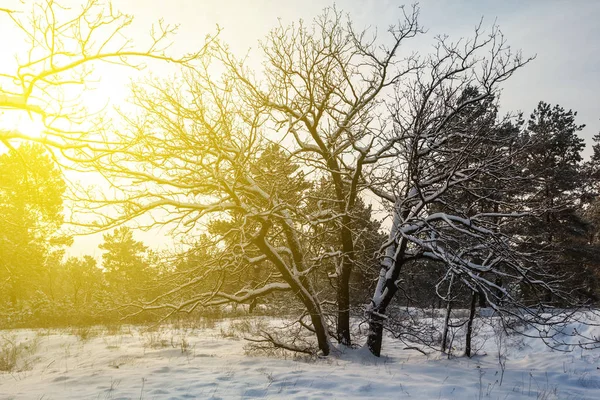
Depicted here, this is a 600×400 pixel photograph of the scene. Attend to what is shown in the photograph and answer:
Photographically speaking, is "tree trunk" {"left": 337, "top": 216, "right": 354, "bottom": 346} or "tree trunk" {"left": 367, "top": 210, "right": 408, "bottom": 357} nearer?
"tree trunk" {"left": 367, "top": 210, "right": 408, "bottom": 357}

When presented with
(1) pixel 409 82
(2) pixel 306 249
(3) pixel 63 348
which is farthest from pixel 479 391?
(3) pixel 63 348

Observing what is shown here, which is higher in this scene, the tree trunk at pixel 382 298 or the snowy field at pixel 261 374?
the tree trunk at pixel 382 298

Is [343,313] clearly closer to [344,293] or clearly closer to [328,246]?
[344,293]

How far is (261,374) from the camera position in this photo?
20.7ft

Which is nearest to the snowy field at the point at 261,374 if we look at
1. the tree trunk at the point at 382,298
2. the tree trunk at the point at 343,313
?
the tree trunk at the point at 382,298

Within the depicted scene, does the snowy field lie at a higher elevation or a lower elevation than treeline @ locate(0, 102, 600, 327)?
lower

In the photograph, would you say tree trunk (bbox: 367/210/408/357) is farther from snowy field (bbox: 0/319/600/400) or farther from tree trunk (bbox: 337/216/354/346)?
tree trunk (bbox: 337/216/354/346)

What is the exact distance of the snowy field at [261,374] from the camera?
5.34 metres

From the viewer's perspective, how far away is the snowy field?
210 inches

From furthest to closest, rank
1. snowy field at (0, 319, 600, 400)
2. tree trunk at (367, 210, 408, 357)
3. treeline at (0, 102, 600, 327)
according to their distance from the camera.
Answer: treeline at (0, 102, 600, 327) < tree trunk at (367, 210, 408, 357) < snowy field at (0, 319, 600, 400)

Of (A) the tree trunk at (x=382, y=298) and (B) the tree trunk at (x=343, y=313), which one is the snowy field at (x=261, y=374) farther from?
(B) the tree trunk at (x=343, y=313)

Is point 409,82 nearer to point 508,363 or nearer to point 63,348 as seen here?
point 508,363

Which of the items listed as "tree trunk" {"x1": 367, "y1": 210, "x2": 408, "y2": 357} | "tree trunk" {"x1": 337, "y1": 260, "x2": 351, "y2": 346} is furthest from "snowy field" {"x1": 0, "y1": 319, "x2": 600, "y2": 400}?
"tree trunk" {"x1": 337, "y1": 260, "x2": 351, "y2": 346}

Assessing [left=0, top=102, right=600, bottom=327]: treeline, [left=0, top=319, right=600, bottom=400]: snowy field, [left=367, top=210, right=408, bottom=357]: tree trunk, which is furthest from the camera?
[left=0, top=102, right=600, bottom=327]: treeline
